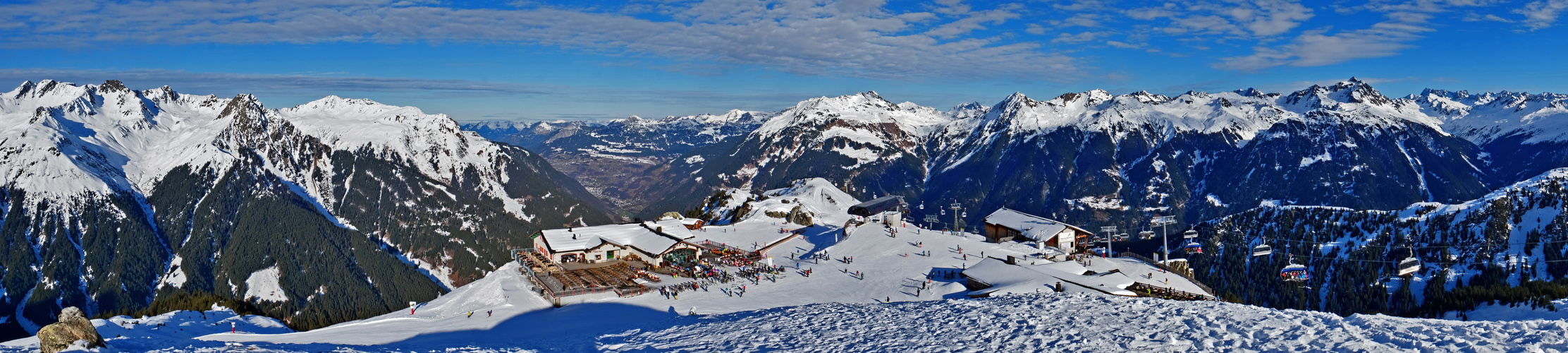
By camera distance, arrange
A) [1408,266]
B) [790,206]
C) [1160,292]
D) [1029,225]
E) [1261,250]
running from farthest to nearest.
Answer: [790,206] < [1029,225] < [1261,250] < [1408,266] < [1160,292]

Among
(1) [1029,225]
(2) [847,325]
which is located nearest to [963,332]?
(2) [847,325]

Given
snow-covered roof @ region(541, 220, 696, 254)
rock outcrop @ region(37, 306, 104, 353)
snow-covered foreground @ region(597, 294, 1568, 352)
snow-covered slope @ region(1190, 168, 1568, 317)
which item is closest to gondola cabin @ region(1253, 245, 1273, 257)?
snow-covered slope @ region(1190, 168, 1568, 317)

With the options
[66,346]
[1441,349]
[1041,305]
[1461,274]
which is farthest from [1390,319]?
[1461,274]

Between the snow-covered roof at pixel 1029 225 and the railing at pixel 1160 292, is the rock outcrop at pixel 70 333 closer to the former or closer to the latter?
the railing at pixel 1160 292

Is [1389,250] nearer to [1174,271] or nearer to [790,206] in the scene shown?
[1174,271]

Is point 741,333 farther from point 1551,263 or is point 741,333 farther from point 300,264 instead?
point 300,264

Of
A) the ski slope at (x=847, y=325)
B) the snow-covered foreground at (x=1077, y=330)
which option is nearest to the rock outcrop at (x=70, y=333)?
the ski slope at (x=847, y=325)
